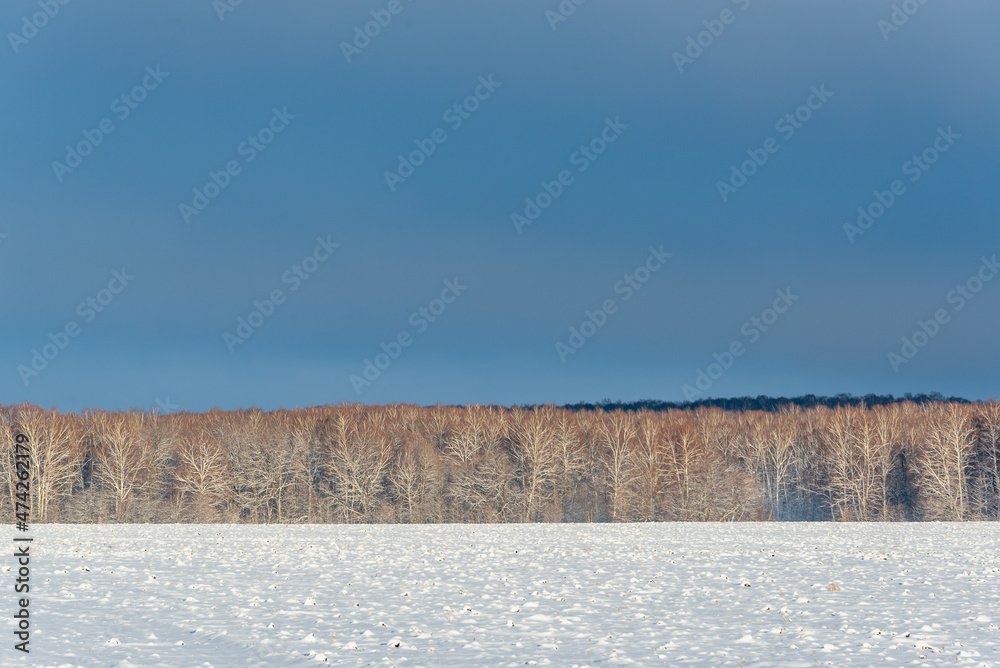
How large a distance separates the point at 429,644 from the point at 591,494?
95991 millimetres

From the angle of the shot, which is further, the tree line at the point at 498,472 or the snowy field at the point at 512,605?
the tree line at the point at 498,472

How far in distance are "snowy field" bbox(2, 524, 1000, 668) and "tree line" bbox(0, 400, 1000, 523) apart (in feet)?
204

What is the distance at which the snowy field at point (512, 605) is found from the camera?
648 inches

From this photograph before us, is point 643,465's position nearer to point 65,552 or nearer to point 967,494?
point 967,494

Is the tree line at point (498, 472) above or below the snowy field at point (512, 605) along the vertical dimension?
above

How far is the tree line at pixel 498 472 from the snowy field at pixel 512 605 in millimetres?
62141

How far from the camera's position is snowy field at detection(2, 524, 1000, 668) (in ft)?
54.0

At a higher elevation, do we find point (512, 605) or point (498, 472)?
point (498, 472)

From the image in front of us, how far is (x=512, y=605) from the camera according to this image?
21766mm

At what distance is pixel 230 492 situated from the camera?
10025 cm

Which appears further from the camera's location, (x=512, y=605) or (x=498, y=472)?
(x=498, y=472)

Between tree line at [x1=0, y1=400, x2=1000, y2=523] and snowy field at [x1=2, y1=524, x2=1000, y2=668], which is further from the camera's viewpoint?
tree line at [x1=0, y1=400, x2=1000, y2=523]

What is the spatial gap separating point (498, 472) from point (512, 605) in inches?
3270

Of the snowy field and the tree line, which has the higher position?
the tree line
